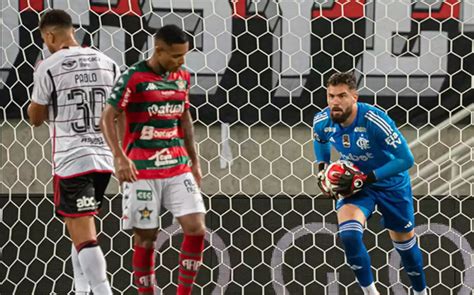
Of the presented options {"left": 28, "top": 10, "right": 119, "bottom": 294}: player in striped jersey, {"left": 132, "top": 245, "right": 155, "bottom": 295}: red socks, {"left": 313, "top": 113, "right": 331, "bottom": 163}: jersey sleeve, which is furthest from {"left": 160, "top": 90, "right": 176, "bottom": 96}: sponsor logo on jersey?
{"left": 313, "top": 113, "right": 331, "bottom": 163}: jersey sleeve

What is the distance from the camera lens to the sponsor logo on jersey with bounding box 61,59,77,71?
396cm

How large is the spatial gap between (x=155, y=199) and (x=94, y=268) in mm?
397

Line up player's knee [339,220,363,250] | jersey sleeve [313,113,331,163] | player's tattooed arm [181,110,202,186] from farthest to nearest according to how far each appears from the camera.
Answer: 1. jersey sleeve [313,113,331,163]
2. player's knee [339,220,363,250]
3. player's tattooed arm [181,110,202,186]

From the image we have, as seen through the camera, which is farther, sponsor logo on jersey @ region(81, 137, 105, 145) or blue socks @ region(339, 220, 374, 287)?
blue socks @ region(339, 220, 374, 287)

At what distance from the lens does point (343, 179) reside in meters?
4.46

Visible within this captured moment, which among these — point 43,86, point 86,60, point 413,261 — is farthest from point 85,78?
point 413,261

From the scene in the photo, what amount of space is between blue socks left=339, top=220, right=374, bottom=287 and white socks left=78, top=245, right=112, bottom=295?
50.6 inches

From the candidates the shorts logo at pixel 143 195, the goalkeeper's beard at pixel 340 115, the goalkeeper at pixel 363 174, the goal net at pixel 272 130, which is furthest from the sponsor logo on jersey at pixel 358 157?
the shorts logo at pixel 143 195

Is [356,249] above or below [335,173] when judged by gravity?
below

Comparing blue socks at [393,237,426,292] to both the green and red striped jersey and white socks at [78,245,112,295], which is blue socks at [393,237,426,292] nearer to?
the green and red striped jersey

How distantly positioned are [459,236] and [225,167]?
147 cm

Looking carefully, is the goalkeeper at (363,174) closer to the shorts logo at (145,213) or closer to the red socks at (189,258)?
the red socks at (189,258)

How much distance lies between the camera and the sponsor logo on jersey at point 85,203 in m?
3.94

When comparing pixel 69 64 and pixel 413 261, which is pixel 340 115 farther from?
pixel 69 64
